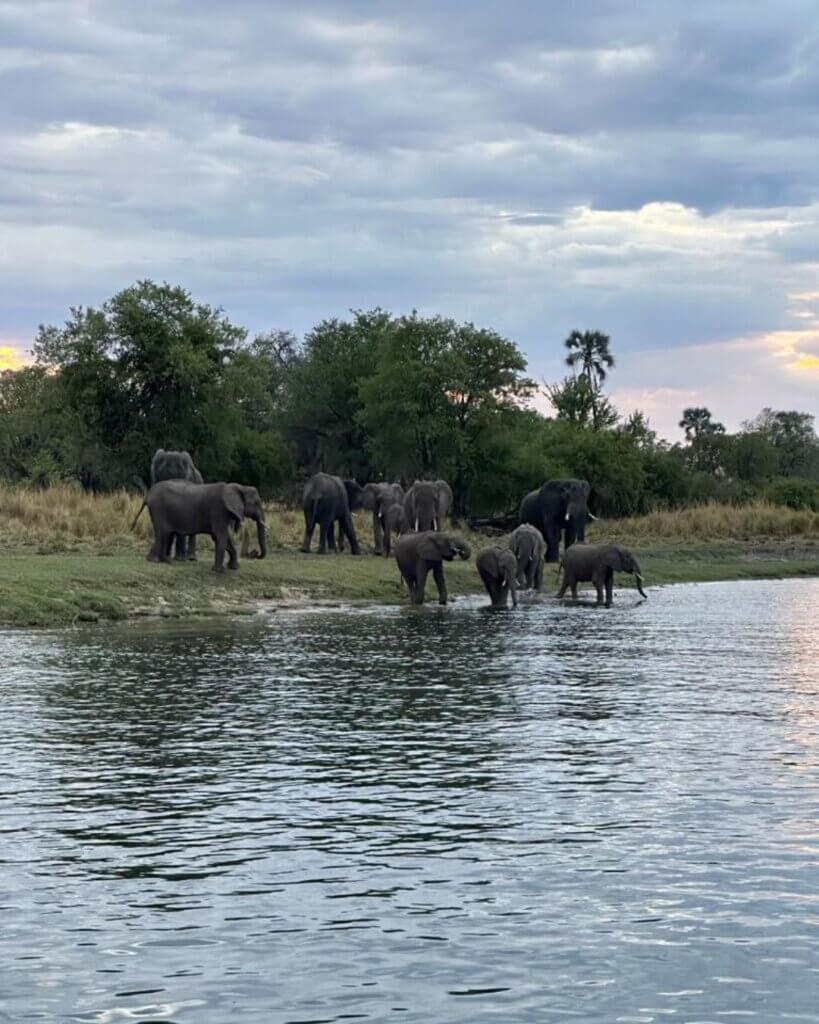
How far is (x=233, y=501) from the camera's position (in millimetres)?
35969

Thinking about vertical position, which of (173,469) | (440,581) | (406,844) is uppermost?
(173,469)

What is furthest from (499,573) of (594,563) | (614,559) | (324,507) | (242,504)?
(324,507)

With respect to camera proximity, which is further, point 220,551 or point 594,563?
point 594,563

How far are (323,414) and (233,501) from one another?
5329cm

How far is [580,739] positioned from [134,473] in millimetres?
52742

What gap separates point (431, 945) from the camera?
9289 mm

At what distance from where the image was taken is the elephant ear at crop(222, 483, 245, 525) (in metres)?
35.8

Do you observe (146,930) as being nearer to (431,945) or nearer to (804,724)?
(431,945)

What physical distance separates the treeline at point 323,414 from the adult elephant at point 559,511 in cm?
1849

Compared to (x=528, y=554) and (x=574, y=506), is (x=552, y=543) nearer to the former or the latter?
(x=574, y=506)

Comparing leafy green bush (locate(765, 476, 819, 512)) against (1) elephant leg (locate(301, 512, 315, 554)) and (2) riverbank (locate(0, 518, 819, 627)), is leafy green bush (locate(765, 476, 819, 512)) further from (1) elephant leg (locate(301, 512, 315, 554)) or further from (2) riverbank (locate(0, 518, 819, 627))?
(1) elephant leg (locate(301, 512, 315, 554))

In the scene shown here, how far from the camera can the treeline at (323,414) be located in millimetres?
65500

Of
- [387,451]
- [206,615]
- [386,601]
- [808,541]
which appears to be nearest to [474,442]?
[387,451]

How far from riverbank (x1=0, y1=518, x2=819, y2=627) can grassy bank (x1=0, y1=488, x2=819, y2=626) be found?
4cm
